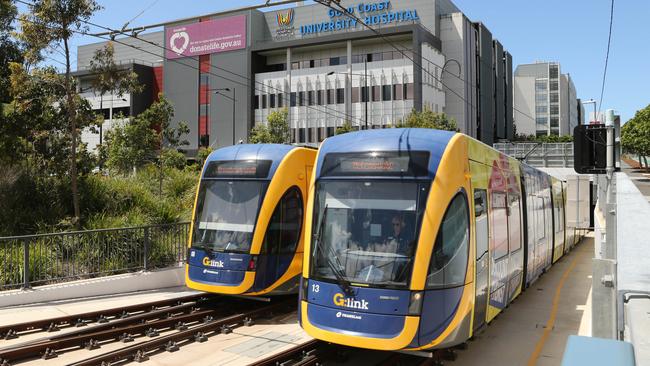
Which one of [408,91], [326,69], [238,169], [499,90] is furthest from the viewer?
[499,90]

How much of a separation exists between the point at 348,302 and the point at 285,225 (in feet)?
12.9

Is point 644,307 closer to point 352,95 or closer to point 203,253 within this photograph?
point 203,253

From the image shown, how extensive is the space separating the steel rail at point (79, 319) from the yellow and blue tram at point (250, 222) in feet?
3.83

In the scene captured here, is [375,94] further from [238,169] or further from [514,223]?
[514,223]

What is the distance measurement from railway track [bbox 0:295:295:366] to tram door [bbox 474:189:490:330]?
175 inches

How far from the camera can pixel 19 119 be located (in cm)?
1669

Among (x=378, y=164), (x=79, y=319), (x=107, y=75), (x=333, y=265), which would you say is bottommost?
(x=79, y=319)

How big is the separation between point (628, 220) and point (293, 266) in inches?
298

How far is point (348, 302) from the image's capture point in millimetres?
6680

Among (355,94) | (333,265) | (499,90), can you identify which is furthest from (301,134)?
(333,265)

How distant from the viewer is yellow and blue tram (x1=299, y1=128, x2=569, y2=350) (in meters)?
6.46

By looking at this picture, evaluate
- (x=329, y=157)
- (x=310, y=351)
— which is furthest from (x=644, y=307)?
(x=310, y=351)

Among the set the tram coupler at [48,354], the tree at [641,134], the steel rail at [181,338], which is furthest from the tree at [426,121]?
the tree at [641,134]

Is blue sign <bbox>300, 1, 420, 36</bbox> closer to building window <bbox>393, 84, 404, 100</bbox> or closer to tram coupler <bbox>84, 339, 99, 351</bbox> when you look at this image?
building window <bbox>393, 84, 404, 100</bbox>
